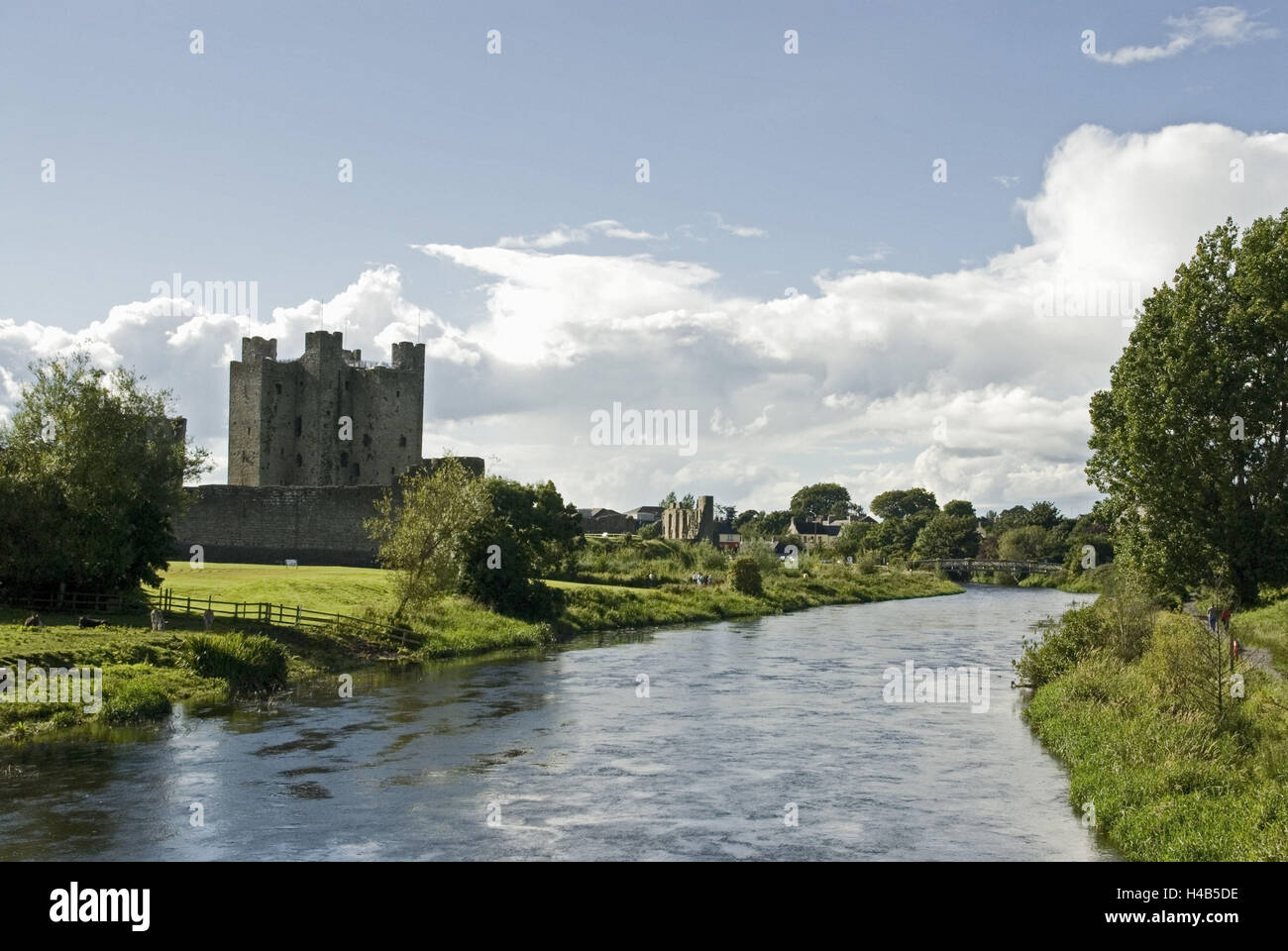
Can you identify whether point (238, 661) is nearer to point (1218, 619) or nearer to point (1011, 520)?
point (1218, 619)

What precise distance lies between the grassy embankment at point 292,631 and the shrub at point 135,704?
0.08 ft

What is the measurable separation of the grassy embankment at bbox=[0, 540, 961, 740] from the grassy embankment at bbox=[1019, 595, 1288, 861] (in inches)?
770

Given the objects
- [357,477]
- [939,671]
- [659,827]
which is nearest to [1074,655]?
[939,671]

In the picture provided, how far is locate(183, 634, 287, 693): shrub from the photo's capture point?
28906mm

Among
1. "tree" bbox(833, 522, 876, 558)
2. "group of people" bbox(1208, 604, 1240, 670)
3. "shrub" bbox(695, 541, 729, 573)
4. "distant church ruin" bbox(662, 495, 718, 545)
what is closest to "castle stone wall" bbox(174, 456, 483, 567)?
"shrub" bbox(695, 541, 729, 573)

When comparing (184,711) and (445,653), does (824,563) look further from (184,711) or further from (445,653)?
(184,711)

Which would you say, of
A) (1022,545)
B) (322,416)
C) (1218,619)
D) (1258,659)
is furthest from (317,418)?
(1022,545)

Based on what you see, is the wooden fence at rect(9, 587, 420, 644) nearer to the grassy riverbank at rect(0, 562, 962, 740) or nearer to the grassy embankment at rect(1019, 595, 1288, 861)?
the grassy riverbank at rect(0, 562, 962, 740)

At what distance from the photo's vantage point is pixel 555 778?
68.0 ft

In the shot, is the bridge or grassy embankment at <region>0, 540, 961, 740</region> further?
the bridge

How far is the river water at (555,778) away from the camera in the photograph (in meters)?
16.3

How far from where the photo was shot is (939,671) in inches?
1481
